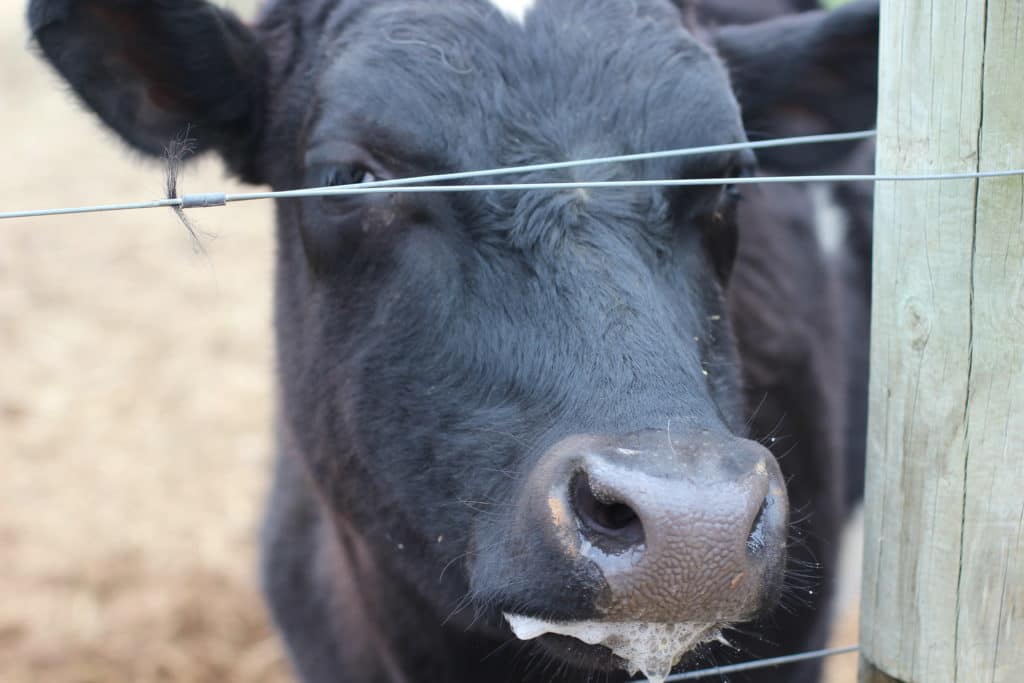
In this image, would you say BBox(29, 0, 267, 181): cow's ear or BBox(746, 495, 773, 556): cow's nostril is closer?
BBox(746, 495, 773, 556): cow's nostril

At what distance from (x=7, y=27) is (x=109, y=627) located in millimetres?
16124

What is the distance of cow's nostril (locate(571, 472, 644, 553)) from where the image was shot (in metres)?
1.79

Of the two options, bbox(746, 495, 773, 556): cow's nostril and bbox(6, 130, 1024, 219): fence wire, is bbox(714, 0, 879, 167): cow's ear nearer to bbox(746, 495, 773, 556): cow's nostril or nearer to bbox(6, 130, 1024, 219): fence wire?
bbox(6, 130, 1024, 219): fence wire

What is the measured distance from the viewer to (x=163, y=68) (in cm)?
276

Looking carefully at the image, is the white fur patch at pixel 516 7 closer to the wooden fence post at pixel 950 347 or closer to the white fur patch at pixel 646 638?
the wooden fence post at pixel 950 347

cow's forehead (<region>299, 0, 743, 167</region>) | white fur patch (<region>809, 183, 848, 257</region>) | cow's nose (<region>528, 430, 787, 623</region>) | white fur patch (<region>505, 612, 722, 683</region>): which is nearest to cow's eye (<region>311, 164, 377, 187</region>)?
cow's forehead (<region>299, 0, 743, 167</region>)

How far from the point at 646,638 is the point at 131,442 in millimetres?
5020

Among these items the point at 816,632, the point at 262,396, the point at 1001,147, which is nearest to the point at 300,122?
the point at 1001,147

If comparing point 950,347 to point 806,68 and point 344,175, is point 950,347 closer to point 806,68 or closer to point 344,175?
point 344,175

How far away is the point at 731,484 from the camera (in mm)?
1763

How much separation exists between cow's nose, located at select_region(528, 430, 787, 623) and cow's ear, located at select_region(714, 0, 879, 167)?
1.54 m

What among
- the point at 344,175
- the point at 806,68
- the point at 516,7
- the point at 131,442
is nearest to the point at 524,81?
the point at 516,7

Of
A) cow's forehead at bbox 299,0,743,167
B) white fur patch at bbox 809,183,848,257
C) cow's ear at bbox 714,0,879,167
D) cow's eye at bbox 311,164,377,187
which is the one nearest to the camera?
cow's forehead at bbox 299,0,743,167

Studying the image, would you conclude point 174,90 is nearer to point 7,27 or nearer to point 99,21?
point 99,21
